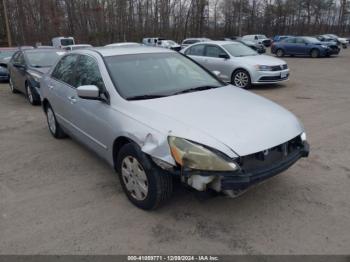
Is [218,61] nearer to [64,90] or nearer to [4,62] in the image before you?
[64,90]

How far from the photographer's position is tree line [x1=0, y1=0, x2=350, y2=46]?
118 ft

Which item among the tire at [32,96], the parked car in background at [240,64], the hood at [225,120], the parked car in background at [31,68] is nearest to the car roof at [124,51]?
the hood at [225,120]

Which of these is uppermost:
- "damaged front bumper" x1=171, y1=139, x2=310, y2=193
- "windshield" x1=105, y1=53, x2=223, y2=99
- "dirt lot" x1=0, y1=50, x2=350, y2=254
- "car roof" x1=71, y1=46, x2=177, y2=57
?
"car roof" x1=71, y1=46, x2=177, y2=57

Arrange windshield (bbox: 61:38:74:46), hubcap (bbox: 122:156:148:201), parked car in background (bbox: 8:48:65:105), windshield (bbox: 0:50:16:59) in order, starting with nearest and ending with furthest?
hubcap (bbox: 122:156:148:201)
parked car in background (bbox: 8:48:65:105)
windshield (bbox: 0:50:16:59)
windshield (bbox: 61:38:74:46)

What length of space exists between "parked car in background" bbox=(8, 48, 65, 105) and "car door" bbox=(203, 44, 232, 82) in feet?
16.1

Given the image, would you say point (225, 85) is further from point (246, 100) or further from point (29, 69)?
point (29, 69)

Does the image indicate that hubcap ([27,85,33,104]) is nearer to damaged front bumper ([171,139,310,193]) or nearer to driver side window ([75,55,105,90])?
driver side window ([75,55,105,90])

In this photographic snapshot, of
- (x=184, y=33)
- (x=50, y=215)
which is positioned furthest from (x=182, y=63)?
(x=184, y=33)

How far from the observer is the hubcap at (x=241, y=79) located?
10664 millimetres

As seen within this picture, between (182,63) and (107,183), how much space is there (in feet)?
6.18

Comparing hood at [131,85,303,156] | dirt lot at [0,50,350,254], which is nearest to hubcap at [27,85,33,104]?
dirt lot at [0,50,350,254]

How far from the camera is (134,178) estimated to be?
3.35 meters

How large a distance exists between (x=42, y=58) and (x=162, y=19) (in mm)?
37176

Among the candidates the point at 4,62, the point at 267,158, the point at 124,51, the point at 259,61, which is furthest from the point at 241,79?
the point at 4,62
